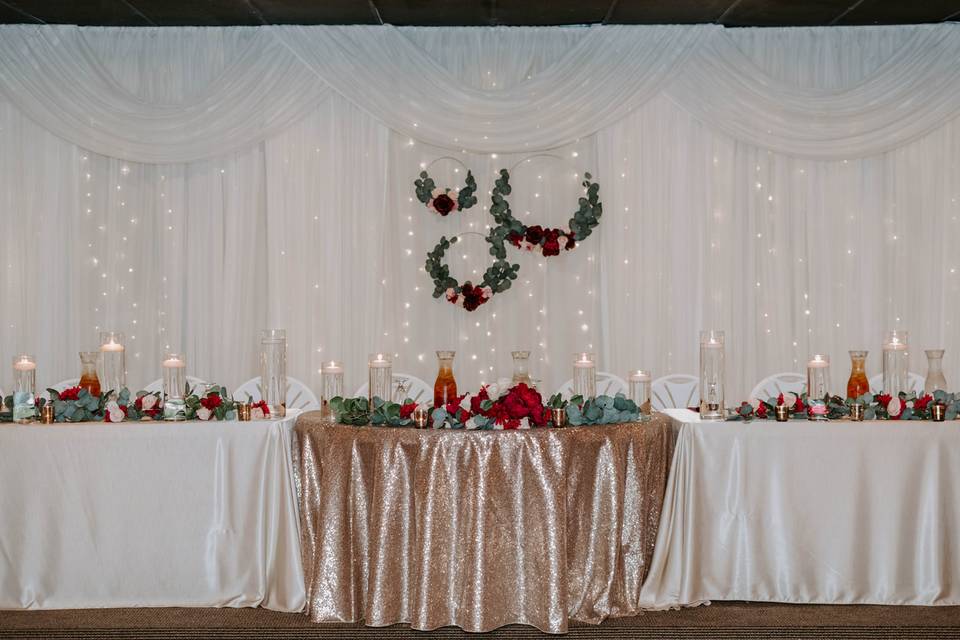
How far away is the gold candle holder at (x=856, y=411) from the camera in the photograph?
3887 millimetres

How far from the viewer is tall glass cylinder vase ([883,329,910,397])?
4.14 m

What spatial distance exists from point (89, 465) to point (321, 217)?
261cm

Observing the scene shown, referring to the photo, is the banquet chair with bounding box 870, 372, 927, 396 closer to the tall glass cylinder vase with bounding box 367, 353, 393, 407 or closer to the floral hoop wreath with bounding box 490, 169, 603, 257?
the floral hoop wreath with bounding box 490, 169, 603, 257

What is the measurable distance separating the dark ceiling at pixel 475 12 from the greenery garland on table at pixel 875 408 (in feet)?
8.48

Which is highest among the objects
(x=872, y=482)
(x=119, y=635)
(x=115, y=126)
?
(x=115, y=126)

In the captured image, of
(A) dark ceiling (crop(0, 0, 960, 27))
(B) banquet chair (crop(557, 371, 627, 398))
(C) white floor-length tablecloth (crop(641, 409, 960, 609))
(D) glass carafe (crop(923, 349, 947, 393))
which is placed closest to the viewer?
(C) white floor-length tablecloth (crop(641, 409, 960, 609))

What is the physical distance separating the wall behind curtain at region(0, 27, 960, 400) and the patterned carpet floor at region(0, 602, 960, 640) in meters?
2.39

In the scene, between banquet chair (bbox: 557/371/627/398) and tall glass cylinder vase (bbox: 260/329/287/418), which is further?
banquet chair (bbox: 557/371/627/398)

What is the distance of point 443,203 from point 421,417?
8.34 ft

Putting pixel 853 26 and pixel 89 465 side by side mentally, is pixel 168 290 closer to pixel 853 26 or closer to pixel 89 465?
pixel 89 465

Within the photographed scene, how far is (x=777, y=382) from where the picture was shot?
5.02 meters

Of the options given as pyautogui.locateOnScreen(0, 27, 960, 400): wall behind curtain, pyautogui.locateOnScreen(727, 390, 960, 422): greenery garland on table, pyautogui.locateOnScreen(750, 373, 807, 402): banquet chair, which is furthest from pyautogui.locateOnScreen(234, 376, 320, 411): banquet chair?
pyautogui.locateOnScreen(750, 373, 807, 402): banquet chair

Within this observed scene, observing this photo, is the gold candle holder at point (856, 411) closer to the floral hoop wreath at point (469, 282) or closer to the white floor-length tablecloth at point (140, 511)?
the white floor-length tablecloth at point (140, 511)

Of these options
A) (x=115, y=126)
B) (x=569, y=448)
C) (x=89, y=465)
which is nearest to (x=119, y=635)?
(x=89, y=465)
